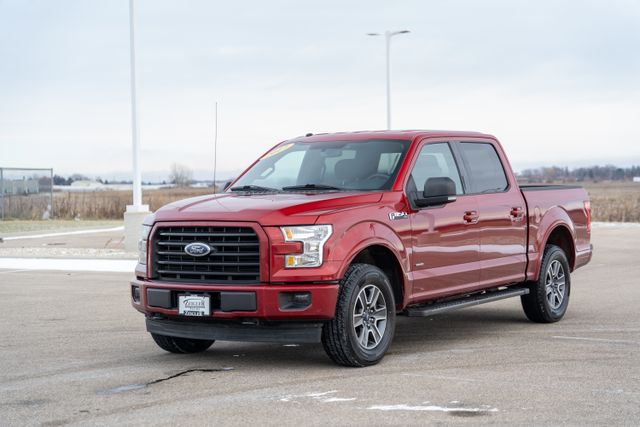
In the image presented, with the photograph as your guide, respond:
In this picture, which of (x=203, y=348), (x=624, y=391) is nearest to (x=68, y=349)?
(x=203, y=348)

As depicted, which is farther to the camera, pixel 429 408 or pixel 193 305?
pixel 193 305

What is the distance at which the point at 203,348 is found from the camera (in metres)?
9.98

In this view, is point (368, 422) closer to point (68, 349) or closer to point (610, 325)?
point (68, 349)

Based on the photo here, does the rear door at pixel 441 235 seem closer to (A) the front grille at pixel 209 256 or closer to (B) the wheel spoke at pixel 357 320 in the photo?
(B) the wheel spoke at pixel 357 320

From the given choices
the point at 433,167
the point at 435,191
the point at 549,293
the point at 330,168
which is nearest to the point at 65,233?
the point at 549,293

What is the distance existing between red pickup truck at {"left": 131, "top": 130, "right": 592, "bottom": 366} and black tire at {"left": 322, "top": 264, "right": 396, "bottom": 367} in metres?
0.01

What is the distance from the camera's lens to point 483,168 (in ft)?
36.3

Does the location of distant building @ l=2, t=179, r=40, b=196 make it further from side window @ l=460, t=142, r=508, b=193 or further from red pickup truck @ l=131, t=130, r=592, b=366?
side window @ l=460, t=142, r=508, b=193

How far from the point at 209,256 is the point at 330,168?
1.78m

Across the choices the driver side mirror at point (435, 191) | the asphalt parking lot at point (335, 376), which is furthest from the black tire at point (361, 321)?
the driver side mirror at point (435, 191)

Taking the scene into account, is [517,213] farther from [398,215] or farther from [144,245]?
[144,245]

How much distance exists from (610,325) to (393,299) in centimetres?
330

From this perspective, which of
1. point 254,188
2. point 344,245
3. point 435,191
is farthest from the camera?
point 254,188

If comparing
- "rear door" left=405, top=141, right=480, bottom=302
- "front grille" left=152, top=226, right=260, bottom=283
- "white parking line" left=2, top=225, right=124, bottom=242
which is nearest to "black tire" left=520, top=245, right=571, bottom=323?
"rear door" left=405, top=141, right=480, bottom=302
